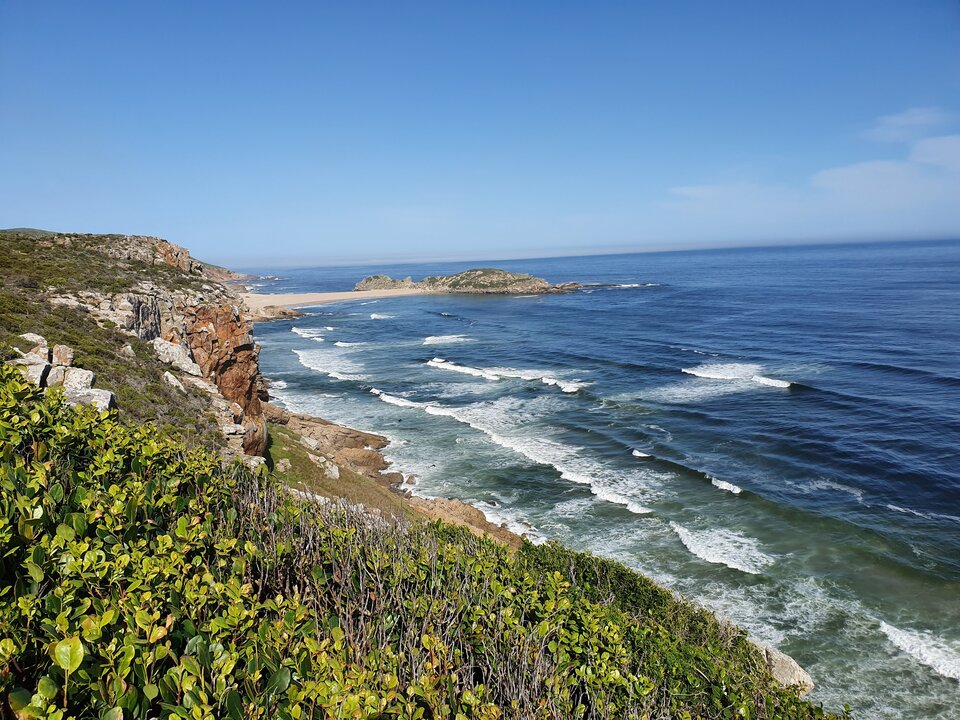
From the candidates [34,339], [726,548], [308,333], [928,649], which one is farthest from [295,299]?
[928,649]

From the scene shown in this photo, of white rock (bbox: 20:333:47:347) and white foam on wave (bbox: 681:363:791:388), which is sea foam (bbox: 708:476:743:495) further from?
white rock (bbox: 20:333:47:347)

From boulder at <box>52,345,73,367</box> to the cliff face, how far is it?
4858 mm

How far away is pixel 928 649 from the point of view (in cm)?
1576

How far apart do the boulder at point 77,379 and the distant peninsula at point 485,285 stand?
118298 mm

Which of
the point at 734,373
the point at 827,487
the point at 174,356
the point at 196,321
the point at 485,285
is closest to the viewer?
the point at 174,356

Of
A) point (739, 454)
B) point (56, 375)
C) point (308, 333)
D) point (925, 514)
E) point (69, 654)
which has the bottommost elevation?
point (925, 514)

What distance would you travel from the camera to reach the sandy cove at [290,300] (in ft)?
324

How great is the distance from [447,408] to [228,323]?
1730 centimetres

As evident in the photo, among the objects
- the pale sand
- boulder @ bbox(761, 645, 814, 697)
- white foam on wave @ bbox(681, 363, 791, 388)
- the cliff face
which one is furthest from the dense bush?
the pale sand

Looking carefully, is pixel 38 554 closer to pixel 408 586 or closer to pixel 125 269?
pixel 408 586

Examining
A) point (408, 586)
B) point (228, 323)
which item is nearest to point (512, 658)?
point (408, 586)

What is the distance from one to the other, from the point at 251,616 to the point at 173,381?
53.0 feet

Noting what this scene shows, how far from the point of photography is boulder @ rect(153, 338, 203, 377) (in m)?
20.7

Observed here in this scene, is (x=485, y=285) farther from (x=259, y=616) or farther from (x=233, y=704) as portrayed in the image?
(x=233, y=704)
